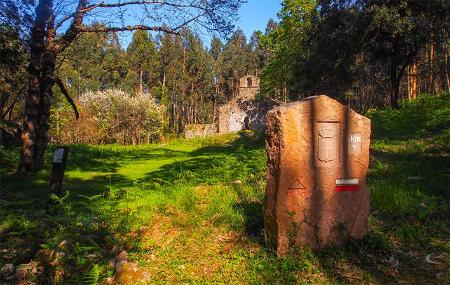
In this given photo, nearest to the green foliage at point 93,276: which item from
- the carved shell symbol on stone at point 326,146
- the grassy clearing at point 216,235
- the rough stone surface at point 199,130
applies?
the grassy clearing at point 216,235

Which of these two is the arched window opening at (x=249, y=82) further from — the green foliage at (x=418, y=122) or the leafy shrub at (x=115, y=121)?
the green foliage at (x=418, y=122)

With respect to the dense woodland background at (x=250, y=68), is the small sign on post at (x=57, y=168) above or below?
below

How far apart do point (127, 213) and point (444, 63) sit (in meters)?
30.2

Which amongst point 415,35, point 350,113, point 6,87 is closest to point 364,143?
point 350,113

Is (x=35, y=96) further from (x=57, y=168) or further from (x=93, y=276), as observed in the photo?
(x=93, y=276)

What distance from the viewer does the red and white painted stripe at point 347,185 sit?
15.8 feet

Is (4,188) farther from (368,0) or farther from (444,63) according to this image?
(444,63)

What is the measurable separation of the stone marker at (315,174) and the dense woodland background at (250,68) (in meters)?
8.32

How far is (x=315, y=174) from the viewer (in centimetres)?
474

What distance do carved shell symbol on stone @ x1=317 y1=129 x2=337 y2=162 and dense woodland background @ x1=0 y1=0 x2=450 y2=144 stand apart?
8378 mm

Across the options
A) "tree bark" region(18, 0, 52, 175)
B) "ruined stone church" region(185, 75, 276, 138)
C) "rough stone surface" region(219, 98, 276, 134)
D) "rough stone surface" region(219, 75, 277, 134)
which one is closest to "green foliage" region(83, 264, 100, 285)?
"tree bark" region(18, 0, 52, 175)

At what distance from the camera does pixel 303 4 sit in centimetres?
3519

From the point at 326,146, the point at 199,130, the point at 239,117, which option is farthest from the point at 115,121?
the point at 326,146

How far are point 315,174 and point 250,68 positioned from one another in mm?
77096
